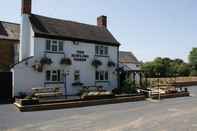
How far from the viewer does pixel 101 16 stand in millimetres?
30750

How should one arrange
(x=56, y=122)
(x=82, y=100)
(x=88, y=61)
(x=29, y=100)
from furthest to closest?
(x=88, y=61)
(x=82, y=100)
(x=29, y=100)
(x=56, y=122)

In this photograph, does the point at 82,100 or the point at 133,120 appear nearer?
the point at 133,120

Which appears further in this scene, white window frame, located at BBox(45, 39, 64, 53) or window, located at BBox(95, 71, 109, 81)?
window, located at BBox(95, 71, 109, 81)

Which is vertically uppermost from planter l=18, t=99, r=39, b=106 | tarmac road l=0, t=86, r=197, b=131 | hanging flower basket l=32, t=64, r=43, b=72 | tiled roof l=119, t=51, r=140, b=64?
tiled roof l=119, t=51, r=140, b=64

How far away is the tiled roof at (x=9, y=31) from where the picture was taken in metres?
28.6

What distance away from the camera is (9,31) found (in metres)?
29.7

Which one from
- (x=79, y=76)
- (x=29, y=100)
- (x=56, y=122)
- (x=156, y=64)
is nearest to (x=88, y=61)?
(x=79, y=76)

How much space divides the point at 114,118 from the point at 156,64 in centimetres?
5909

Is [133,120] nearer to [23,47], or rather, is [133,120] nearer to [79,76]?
[79,76]

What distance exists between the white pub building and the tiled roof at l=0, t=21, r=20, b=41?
6517 millimetres

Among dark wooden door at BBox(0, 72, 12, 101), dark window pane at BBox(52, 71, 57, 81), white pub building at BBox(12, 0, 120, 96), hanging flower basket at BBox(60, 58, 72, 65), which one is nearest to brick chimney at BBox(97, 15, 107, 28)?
white pub building at BBox(12, 0, 120, 96)

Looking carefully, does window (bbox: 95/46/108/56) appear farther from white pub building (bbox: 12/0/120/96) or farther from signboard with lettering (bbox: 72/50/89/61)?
signboard with lettering (bbox: 72/50/89/61)

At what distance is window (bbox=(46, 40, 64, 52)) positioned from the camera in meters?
22.1

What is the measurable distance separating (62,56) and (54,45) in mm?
1381
